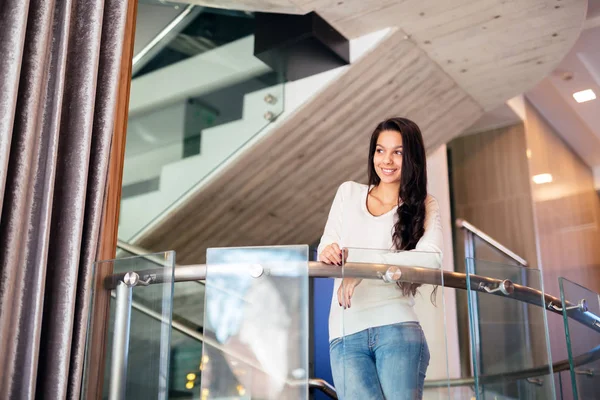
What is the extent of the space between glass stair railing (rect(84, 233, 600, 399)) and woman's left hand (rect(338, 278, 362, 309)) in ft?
0.07

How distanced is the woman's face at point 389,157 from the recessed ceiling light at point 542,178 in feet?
14.0

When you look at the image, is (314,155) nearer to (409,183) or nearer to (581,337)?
(409,183)

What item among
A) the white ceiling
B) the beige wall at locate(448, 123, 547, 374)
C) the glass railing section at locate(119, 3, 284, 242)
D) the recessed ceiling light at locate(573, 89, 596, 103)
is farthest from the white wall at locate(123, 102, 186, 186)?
the recessed ceiling light at locate(573, 89, 596, 103)

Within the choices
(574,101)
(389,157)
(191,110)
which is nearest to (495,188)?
(574,101)

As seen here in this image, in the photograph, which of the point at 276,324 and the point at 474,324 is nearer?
the point at 276,324

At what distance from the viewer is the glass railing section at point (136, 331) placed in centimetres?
189

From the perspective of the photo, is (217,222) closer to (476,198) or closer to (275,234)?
(275,234)

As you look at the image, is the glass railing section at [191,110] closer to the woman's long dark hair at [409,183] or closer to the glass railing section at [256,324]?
the woman's long dark hair at [409,183]

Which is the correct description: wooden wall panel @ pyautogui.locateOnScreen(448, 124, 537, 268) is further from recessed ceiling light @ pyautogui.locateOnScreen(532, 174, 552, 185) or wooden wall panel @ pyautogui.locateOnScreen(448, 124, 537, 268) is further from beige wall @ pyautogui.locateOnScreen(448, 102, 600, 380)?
recessed ceiling light @ pyautogui.locateOnScreen(532, 174, 552, 185)

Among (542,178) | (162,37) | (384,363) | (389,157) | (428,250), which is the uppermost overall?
(162,37)

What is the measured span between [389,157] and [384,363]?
0.74m

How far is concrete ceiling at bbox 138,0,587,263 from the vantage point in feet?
12.7

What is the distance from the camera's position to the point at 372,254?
192cm

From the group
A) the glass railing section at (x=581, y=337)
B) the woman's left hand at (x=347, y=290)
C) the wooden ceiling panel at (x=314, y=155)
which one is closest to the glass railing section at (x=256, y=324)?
the woman's left hand at (x=347, y=290)
